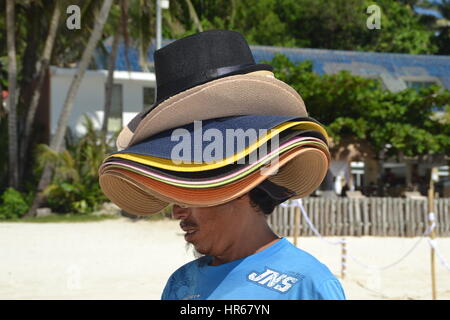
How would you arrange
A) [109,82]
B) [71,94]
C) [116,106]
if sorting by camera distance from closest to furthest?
[71,94] → [109,82] → [116,106]

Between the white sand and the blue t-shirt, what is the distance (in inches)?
258

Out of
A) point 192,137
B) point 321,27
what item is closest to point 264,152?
point 192,137

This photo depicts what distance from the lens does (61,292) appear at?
8297 millimetres

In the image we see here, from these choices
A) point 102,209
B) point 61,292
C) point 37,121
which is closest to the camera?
point 61,292

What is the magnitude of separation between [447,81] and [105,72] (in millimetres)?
17720

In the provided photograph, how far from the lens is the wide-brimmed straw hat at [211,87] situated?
5.13 ft

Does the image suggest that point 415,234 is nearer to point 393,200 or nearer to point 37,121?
point 393,200

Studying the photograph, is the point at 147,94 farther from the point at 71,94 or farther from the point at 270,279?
the point at 270,279

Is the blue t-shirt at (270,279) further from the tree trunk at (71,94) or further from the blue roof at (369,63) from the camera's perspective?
the blue roof at (369,63)

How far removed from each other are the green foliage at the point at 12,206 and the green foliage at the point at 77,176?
2.83ft

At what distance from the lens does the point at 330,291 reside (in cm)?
140

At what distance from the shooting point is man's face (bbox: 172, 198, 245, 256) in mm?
1662

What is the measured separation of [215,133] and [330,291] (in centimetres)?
54

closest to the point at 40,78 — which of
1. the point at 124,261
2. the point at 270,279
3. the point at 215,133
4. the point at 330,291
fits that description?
the point at 124,261
